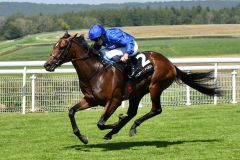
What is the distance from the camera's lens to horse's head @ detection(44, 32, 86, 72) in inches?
331

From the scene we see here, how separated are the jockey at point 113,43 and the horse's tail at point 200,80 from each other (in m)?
1.17

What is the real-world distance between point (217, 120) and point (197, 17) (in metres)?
58.4

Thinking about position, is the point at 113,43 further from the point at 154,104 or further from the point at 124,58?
the point at 154,104

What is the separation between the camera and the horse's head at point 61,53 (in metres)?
8.41

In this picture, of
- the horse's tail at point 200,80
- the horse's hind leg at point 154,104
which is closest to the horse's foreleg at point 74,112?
the horse's hind leg at point 154,104

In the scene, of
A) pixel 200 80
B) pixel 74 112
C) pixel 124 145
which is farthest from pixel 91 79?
pixel 200 80

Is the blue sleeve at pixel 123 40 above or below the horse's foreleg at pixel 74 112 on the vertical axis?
above

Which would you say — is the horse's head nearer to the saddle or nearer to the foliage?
the saddle

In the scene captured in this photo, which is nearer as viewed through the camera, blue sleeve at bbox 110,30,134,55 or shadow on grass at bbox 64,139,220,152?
shadow on grass at bbox 64,139,220,152

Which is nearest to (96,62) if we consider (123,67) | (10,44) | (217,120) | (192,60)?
(123,67)

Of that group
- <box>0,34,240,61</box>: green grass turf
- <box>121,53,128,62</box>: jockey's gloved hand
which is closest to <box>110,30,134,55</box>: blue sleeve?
<box>121,53,128,62</box>: jockey's gloved hand

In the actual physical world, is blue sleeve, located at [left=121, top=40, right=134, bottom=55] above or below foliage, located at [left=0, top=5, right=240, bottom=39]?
above

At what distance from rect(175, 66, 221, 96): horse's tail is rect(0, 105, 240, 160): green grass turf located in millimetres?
631

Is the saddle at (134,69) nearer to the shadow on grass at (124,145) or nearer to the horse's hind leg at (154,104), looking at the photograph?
the horse's hind leg at (154,104)
